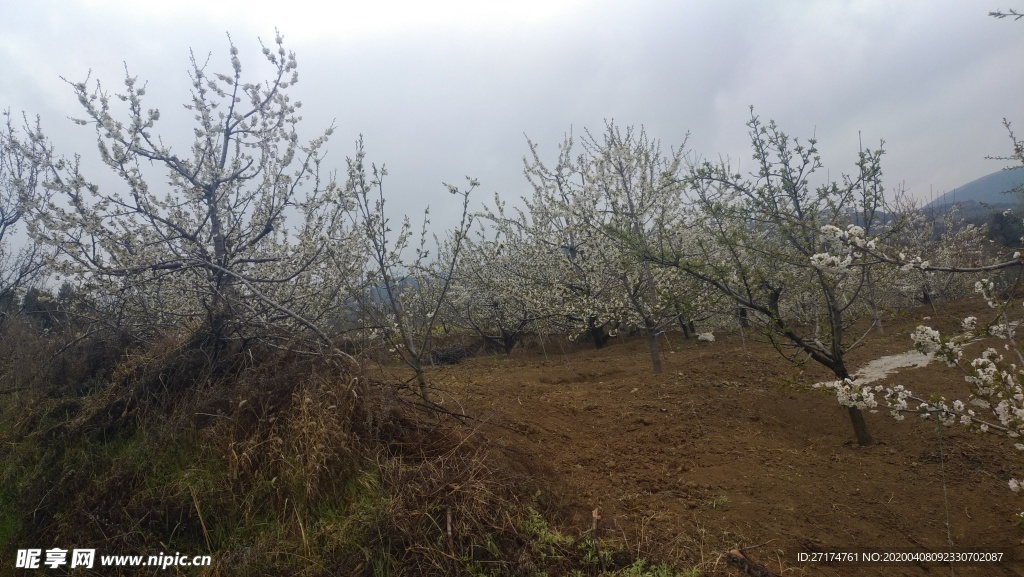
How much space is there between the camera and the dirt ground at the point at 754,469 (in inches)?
121

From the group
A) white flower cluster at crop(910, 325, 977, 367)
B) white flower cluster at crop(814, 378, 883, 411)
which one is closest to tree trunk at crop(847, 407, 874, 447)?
white flower cluster at crop(814, 378, 883, 411)

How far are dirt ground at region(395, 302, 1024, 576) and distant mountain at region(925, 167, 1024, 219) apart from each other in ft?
7.14

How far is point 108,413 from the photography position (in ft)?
14.6

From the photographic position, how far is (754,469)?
412cm

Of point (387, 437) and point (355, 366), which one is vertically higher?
point (355, 366)

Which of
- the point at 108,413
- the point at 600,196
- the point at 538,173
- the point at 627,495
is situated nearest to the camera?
the point at 627,495

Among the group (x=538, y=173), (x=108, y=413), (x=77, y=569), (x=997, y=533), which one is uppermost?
(x=538, y=173)

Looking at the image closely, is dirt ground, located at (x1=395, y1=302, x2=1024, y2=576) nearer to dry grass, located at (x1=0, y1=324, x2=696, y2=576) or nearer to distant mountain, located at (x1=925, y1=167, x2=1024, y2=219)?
dry grass, located at (x1=0, y1=324, x2=696, y2=576)

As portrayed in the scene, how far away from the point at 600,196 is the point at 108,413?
24.8 ft

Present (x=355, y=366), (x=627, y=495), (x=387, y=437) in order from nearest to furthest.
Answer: (x=627, y=495), (x=387, y=437), (x=355, y=366)

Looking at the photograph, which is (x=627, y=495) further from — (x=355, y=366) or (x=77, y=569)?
(x=77, y=569)

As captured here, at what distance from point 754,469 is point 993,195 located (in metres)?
15.7

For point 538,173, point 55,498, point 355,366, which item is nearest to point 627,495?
point 355,366

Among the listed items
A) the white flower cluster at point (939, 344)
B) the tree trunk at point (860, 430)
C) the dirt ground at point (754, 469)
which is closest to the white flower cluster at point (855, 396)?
Result: the dirt ground at point (754, 469)
